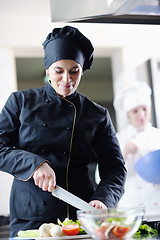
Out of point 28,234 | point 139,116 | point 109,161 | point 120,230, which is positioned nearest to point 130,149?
point 139,116

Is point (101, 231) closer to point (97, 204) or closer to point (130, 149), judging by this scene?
point (97, 204)

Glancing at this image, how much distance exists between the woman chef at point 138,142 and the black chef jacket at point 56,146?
97.0 inches

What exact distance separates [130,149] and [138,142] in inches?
4.8

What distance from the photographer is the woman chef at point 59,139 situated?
1351 mm

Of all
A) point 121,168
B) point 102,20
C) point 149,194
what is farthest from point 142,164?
point 102,20

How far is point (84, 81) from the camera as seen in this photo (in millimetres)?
7059

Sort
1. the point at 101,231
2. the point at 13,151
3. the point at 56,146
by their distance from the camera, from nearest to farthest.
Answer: the point at 101,231
the point at 13,151
the point at 56,146

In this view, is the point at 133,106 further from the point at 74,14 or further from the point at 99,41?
the point at 74,14

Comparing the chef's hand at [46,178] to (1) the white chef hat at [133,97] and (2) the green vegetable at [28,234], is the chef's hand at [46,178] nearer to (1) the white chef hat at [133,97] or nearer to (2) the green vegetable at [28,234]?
(2) the green vegetable at [28,234]

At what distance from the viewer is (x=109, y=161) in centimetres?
151

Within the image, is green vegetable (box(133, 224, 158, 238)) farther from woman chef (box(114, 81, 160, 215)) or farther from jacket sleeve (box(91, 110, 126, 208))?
woman chef (box(114, 81, 160, 215))

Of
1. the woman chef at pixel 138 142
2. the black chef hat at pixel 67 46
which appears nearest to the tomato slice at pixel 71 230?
the black chef hat at pixel 67 46

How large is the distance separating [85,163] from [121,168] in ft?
0.48

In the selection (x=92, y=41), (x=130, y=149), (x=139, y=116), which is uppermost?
(x=92, y=41)
